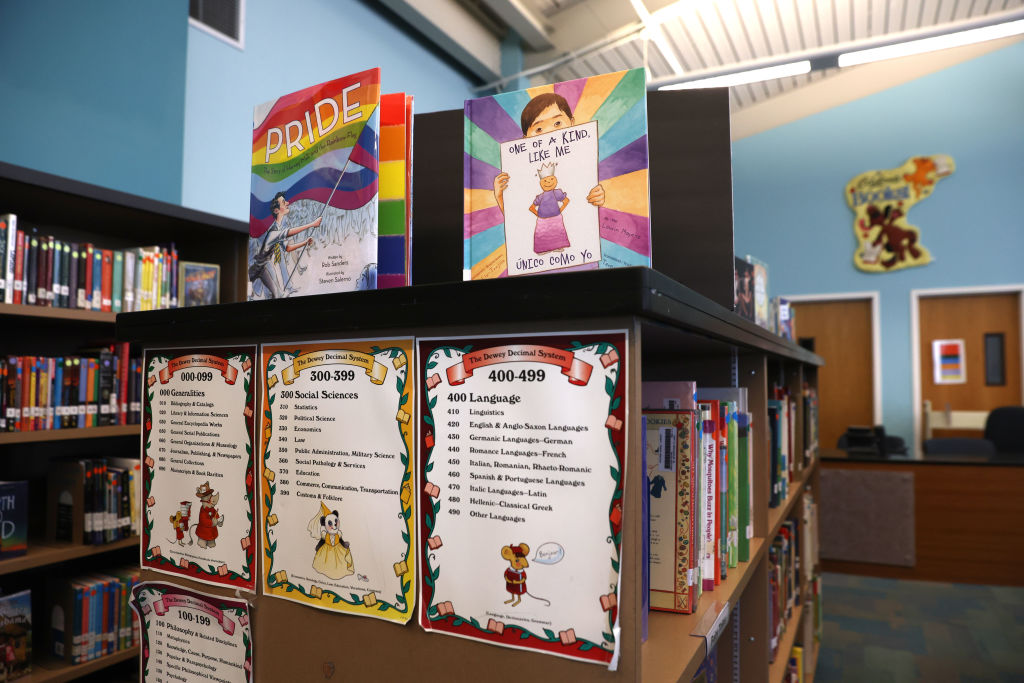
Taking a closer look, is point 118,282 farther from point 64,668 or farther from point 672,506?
point 672,506

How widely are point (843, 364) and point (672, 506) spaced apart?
7158 mm

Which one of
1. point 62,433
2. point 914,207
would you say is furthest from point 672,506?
point 914,207

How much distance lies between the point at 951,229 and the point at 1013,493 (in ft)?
11.3

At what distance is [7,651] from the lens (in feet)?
6.26

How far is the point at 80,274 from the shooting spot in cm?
219

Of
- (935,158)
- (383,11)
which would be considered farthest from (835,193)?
(383,11)

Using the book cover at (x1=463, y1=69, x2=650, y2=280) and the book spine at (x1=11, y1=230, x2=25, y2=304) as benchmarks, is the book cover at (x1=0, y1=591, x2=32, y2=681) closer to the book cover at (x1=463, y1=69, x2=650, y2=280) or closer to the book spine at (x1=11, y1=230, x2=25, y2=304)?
the book spine at (x1=11, y1=230, x2=25, y2=304)

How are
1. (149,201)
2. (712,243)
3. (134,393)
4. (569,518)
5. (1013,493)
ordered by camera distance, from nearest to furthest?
(569,518)
(712,243)
(149,201)
(134,393)
(1013,493)

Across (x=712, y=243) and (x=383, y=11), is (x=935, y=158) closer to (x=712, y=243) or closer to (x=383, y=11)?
(x=383, y=11)

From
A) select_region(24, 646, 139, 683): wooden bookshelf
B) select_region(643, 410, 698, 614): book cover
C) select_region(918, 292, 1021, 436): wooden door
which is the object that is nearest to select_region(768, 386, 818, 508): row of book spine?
select_region(643, 410, 698, 614): book cover

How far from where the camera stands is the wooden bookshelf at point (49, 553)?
1928mm

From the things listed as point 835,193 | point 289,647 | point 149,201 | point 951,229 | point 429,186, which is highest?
point 835,193

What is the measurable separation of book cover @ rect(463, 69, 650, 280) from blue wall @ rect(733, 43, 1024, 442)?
611 cm

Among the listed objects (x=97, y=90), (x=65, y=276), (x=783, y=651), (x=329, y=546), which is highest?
(x=97, y=90)
